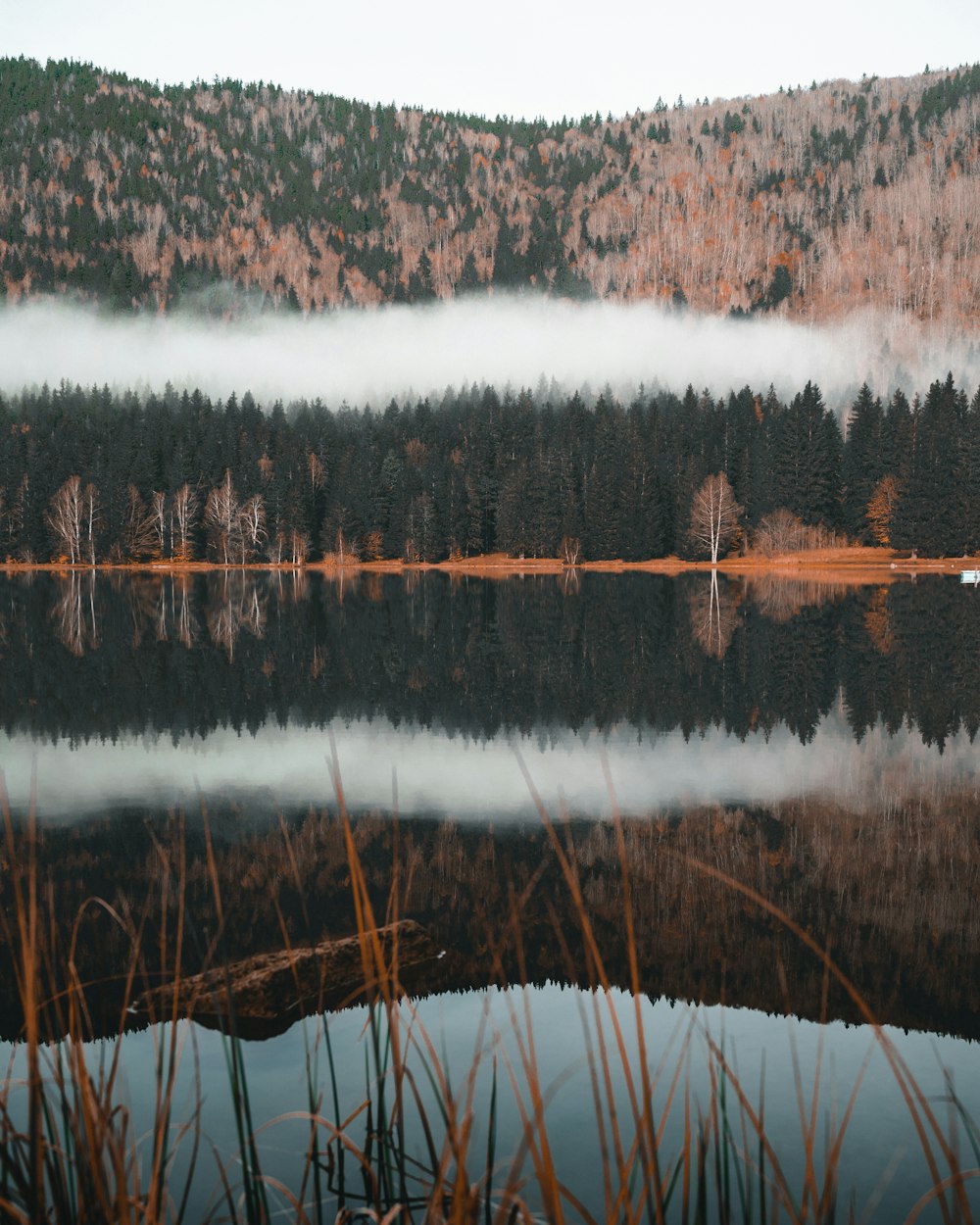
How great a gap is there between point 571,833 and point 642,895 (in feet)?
5.66

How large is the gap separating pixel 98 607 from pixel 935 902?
35303 millimetres

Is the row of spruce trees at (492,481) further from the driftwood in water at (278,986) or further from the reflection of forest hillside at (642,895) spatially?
the driftwood in water at (278,986)

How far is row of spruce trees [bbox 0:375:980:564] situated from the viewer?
275ft

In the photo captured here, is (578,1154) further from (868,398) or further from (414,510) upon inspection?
(868,398)

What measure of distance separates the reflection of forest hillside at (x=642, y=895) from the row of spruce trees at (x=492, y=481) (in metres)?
72.9

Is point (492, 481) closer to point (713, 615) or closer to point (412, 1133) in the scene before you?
point (713, 615)

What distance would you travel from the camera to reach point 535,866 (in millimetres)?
7613

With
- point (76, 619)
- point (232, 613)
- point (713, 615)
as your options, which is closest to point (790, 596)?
point (713, 615)

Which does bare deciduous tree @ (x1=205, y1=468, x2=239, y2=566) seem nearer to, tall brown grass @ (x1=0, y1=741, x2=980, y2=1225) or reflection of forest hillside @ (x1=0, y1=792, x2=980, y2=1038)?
reflection of forest hillside @ (x1=0, y1=792, x2=980, y2=1038)

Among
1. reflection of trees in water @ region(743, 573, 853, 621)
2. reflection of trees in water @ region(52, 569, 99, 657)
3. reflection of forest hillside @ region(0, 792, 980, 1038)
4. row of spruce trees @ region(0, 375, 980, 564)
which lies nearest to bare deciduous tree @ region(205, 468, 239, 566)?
row of spruce trees @ region(0, 375, 980, 564)

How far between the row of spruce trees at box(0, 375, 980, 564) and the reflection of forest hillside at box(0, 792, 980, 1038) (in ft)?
239

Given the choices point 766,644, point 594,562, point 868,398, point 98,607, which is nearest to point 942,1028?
point 766,644

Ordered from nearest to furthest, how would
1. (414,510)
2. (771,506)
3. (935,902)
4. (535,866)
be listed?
(935,902), (535,866), (771,506), (414,510)

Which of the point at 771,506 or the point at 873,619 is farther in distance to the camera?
the point at 771,506
